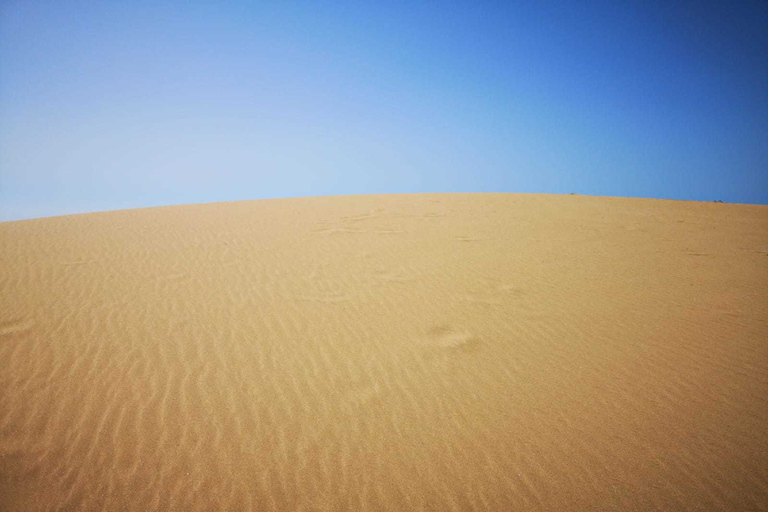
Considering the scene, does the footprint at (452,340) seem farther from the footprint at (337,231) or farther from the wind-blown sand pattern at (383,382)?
the footprint at (337,231)

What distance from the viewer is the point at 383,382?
3.60 meters

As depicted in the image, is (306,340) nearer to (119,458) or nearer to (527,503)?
(119,458)

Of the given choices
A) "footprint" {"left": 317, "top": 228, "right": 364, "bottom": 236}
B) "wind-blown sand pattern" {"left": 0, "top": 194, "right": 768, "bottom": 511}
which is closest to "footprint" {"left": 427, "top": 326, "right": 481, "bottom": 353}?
"wind-blown sand pattern" {"left": 0, "top": 194, "right": 768, "bottom": 511}

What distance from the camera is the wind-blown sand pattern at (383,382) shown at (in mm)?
2508

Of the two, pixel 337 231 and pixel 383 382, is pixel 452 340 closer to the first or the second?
pixel 383 382

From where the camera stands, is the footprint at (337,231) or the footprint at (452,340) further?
the footprint at (337,231)

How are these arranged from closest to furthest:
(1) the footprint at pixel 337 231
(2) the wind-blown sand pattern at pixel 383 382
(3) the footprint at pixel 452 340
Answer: (2) the wind-blown sand pattern at pixel 383 382
(3) the footprint at pixel 452 340
(1) the footprint at pixel 337 231

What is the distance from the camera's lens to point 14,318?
4680mm

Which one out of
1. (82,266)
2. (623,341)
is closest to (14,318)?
(82,266)

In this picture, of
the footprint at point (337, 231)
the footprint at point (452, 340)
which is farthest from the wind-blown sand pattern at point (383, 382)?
the footprint at point (337, 231)

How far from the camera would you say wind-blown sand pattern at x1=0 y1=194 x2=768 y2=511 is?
8.23 feet

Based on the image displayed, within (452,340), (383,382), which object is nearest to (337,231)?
(452,340)

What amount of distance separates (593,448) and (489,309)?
253 cm

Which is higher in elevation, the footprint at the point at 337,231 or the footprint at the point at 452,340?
the footprint at the point at 337,231
